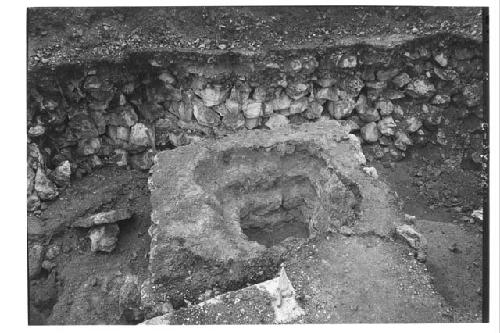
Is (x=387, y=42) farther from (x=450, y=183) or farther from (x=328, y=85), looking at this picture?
(x=450, y=183)

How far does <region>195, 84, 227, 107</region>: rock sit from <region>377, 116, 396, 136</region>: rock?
3706 millimetres

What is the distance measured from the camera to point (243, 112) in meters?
10.1

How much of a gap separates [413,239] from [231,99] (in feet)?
16.4

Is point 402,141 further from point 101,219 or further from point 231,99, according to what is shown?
point 101,219

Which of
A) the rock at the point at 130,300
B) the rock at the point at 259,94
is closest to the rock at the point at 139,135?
the rock at the point at 259,94

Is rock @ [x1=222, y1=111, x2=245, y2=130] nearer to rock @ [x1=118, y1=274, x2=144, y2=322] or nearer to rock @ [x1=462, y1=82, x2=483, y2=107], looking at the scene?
rock @ [x1=118, y1=274, x2=144, y2=322]

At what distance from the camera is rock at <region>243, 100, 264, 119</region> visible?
10.0m

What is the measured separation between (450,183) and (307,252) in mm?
4490

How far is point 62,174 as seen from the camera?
874 centimetres

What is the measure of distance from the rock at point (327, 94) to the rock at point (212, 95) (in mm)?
2126

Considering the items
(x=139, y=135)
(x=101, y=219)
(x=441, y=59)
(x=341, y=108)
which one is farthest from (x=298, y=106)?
(x=101, y=219)

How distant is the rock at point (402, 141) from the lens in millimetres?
10344

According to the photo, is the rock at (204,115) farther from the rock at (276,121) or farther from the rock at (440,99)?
the rock at (440,99)

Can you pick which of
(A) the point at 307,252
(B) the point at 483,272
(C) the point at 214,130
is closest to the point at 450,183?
(B) the point at 483,272
